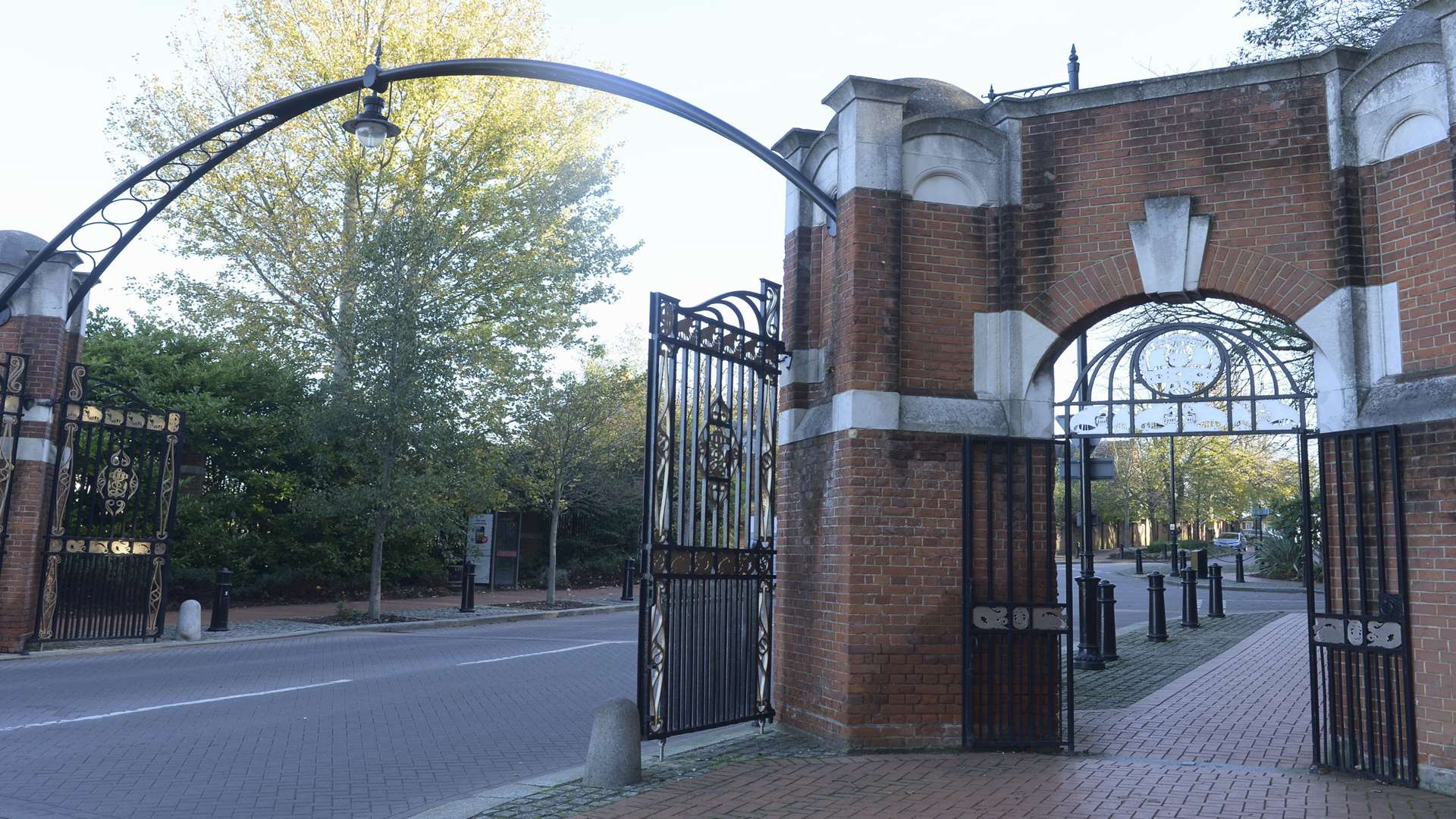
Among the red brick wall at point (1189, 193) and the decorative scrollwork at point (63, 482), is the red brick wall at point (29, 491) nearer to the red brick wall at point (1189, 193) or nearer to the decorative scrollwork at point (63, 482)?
the decorative scrollwork at point (63, 482)

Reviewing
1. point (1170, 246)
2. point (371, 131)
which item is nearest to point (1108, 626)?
point (1170, 246)

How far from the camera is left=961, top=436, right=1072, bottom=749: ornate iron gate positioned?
802cm

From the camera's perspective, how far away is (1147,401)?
878 centimetres

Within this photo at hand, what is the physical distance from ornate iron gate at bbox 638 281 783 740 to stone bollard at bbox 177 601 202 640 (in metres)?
10.5

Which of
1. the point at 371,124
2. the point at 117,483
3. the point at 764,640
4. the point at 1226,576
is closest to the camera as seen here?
the point at 764,640

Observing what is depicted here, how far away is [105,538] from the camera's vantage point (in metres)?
14.6

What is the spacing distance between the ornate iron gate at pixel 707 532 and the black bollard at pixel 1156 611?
32.1 feet

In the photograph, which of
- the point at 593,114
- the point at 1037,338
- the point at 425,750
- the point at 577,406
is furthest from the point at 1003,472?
the point at 593,114

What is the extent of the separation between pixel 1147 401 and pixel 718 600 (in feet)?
12.5

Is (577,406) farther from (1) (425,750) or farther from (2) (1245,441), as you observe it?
(2) (1245,441)

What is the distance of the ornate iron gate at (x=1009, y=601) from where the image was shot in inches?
316

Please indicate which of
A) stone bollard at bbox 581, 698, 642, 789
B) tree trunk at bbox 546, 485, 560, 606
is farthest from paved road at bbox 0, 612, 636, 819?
tree trunk at bbox 546, 485, 560, 606

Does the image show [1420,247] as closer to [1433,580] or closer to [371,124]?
[1433,580]

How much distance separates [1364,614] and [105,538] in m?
14.6
